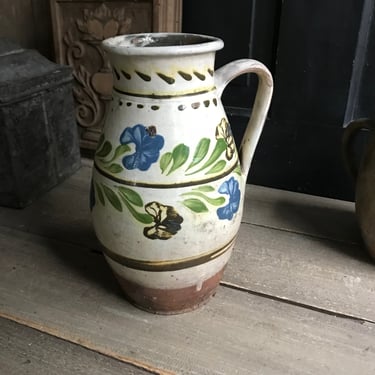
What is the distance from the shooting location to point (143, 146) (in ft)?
1.38

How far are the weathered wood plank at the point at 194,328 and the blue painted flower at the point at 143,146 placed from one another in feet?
0.57

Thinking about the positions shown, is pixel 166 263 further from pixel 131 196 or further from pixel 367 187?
→ pixel 367 187

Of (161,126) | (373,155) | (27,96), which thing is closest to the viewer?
(161,126)

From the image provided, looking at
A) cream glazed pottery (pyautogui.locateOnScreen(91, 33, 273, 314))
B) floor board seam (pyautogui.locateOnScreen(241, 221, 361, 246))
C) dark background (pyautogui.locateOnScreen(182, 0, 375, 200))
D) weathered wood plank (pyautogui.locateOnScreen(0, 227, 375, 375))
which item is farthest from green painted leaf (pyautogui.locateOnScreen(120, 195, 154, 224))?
dark background (pyautogui.locateOnScreen(182, 0, 375, 200))

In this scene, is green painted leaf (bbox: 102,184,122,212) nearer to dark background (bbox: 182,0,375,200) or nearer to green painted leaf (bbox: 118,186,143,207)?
green painted leaf (bbox: 118,186,143,207)

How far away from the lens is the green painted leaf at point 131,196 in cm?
43

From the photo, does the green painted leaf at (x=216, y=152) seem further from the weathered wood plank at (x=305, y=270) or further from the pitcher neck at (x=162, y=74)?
the weathered wood plank at (x=305, y=270)

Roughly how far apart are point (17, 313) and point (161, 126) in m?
0.26

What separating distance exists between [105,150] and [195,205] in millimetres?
102

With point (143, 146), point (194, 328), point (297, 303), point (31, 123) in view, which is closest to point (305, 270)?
point (297, 303)

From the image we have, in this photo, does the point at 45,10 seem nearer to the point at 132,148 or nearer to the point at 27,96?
the point at 27,96

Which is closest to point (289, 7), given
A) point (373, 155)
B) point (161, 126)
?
point (373, 155)

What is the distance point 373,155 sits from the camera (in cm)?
54

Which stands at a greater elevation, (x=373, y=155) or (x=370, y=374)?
(x=373, y=155)
